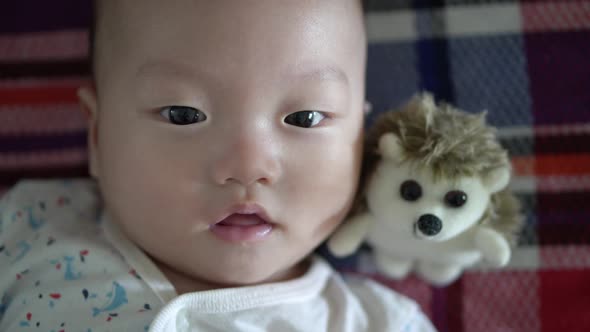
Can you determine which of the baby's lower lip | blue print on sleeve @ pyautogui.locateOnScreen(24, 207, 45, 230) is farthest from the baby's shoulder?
the baby's lower lip

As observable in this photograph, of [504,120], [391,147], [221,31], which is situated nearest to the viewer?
[221,31]

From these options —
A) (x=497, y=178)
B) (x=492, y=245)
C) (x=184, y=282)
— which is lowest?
(x=184, y=282)

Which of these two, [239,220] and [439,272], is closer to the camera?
[239,220]

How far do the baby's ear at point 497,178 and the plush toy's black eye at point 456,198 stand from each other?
48mm

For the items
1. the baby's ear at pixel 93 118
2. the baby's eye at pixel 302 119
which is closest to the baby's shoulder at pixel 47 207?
the baby's ear at pixel 93 118

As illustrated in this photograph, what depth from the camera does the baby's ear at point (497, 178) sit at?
0.90 metres

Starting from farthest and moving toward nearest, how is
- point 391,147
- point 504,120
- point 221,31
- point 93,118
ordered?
point 504,120 < point 93,118 < point 391,147 < point 221,31

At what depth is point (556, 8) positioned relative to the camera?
1.16m

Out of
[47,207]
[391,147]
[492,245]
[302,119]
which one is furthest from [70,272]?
[492,245]

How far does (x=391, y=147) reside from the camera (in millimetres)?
927

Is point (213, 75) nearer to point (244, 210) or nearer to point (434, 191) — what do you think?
point (244, 210)

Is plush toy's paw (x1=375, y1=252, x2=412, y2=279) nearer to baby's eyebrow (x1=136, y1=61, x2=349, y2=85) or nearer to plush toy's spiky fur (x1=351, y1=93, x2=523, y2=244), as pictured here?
plush toy's spiky fur (x1=351, y1=93, x2=523, y2=244)

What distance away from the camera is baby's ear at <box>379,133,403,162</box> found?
0.93 m

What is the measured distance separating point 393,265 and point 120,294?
49cm
